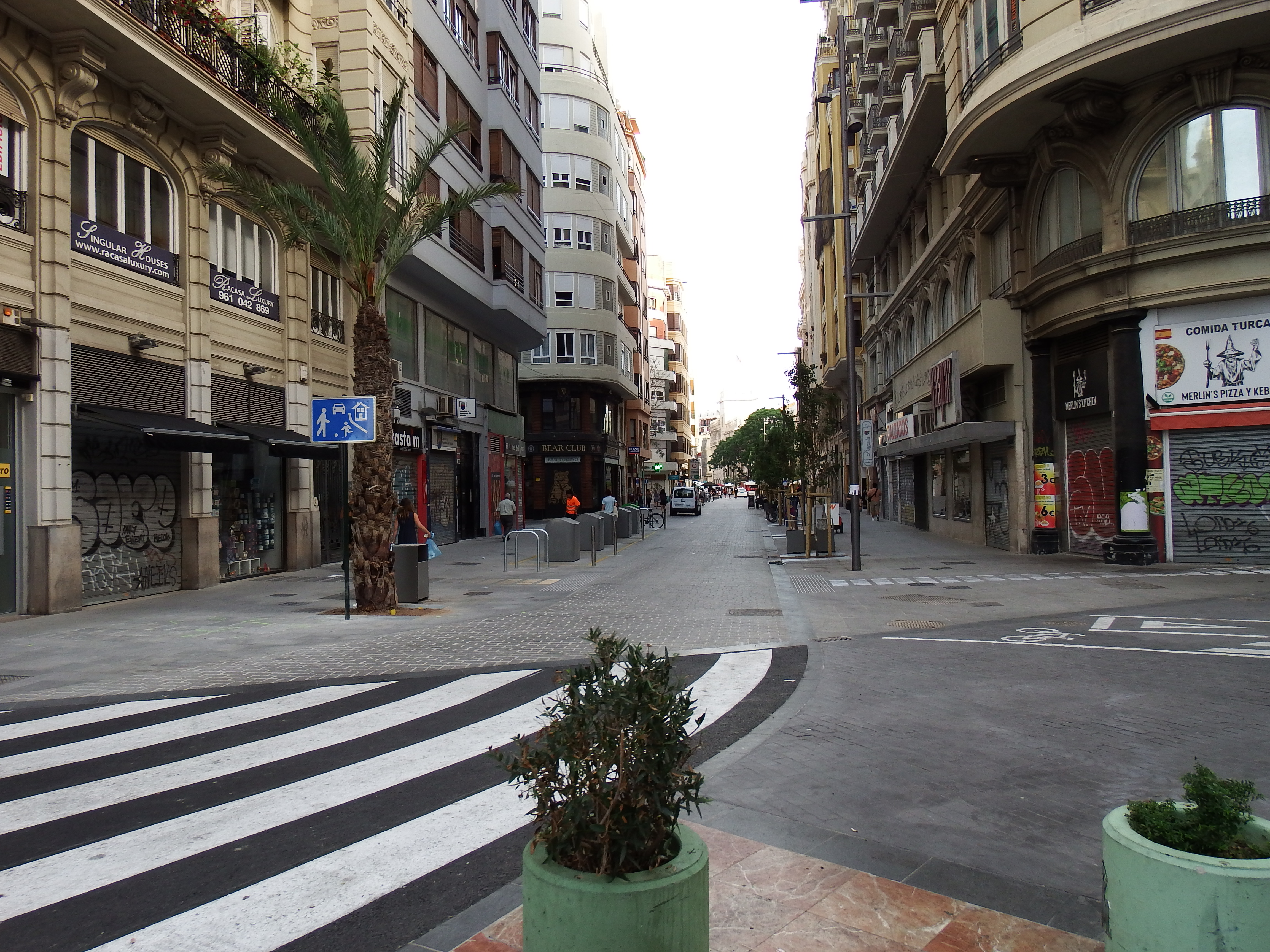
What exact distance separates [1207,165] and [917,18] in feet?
38.3

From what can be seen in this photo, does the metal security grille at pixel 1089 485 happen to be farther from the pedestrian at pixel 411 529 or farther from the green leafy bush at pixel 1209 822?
the green leafy bush at pixel 1209 822

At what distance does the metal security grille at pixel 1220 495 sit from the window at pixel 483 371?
68.5ft

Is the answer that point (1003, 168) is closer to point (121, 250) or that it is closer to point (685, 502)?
point (121, 250)

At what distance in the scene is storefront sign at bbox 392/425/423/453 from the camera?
76.9ft

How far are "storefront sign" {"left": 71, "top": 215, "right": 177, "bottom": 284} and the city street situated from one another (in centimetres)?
548

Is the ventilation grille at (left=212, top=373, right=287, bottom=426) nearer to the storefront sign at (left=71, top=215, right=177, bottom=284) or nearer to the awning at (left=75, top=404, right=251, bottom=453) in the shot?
the awning at (left=75, top=404, right=251, bottom=453)

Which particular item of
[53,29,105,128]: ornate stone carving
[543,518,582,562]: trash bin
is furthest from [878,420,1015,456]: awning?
[53,29,105,128]: ornate stone carving

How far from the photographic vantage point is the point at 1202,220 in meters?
16.2

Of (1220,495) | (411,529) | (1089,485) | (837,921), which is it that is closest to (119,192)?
(411,529)

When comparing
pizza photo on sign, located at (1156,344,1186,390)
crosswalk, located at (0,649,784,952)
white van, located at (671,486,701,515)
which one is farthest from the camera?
white van, located at (671,486,701,515)

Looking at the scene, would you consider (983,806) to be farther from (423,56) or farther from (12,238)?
(423,56)

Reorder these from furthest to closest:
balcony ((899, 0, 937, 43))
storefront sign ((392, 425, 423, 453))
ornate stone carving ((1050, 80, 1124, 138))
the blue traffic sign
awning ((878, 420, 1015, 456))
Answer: balcony ((899, 0, 937, 43)), storefront sign ((392, 425, 423, 453)), awning ((878, 420, 1015, 456)), ornate stone carving ((1050, 80, 1124, 138)), the blue traffic sign

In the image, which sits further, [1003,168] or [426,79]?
[426,79]

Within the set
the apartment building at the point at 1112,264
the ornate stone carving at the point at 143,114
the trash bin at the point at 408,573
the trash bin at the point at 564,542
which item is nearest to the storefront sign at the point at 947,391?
the apartment building at the point at 1112,264
